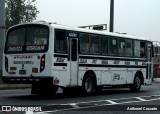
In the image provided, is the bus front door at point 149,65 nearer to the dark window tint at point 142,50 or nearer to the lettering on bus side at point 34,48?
the dark window tint at point 142,50

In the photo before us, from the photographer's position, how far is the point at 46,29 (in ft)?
58.0

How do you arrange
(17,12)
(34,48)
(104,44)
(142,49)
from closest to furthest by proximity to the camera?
(34,48), (104,44), (142,49), (17,12)

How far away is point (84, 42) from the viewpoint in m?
19.4

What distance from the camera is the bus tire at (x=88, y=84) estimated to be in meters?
19.2

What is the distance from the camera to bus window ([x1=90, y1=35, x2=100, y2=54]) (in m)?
19.8

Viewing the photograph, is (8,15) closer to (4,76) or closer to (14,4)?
(14,4)

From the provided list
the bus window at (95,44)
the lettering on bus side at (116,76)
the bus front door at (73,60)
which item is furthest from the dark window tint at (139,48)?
the bus front door at (73,60)

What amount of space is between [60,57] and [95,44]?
2763 mm

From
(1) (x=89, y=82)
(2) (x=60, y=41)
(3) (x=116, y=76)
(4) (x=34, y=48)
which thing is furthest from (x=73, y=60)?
(3) (x=116, y=76)

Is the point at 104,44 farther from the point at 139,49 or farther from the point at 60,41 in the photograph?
the point at 139,49

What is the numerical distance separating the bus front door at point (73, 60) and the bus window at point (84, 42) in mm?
375

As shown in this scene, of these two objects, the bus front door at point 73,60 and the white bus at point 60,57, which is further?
the bus front door at point 73,60

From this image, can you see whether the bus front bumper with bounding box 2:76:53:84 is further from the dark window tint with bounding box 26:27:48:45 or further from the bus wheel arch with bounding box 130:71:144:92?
the bus wheel arch with bounding box 130:71:144:92

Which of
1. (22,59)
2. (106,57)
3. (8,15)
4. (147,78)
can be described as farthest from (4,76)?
(8,15)
